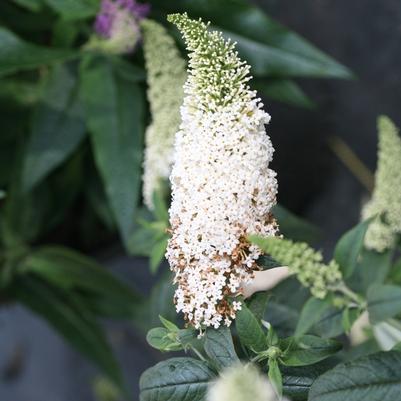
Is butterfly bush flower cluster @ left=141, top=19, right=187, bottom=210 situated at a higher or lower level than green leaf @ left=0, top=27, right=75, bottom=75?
higher

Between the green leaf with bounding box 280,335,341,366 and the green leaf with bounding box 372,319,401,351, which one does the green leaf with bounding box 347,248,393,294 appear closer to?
the green leaf with bounding box 372,319,401,351

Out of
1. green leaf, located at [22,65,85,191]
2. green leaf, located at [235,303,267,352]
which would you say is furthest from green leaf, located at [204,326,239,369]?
green leaf, located at [22,65,85,191]

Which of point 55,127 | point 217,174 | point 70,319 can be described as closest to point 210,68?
point 217,174

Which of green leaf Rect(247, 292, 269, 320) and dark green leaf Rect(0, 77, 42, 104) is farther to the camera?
dark green leaf Rect(0, 77, 42, 104)

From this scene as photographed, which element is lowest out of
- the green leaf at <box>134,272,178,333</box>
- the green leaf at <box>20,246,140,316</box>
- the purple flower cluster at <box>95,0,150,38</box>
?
the green leaf at <box>20,246,140,316</box>

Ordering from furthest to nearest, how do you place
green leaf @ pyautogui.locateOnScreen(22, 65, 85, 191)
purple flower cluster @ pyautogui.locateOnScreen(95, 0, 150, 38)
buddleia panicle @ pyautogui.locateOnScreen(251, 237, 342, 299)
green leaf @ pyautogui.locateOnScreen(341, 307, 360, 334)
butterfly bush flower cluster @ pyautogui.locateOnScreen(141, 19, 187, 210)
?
green leaf @ pyautogui.locateOnScreen(22, 65, 85, 191), purple flower cluster @ pyautogui.locateOnScreen(95, 0, 150, 38), butterfly bush flower cluster @ pyautogui.locateOnScreen(141, 19, 187, 210), green leaf @ pyautogui.locateOnScreen(341, 307, 360, 334), buddleia panicle @ pyautogui.locateOnScreen(251, 237, 342, 299)

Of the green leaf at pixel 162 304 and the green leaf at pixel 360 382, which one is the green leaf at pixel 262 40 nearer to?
the green leaf at pixel 162 304
